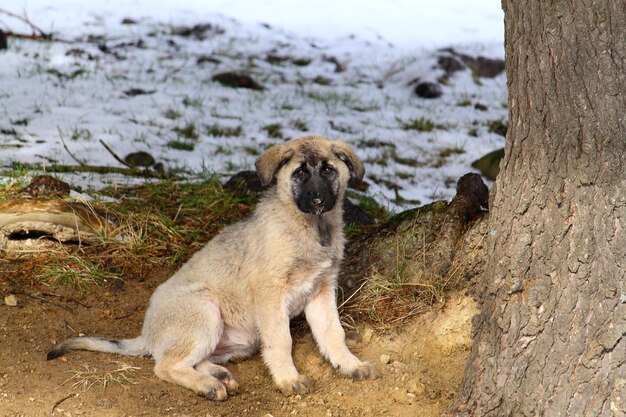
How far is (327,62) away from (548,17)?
8229mm

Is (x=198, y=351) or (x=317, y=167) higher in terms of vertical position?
(x=317, y=167)

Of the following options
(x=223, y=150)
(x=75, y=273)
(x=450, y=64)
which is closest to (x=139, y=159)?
(x=223, y=150)

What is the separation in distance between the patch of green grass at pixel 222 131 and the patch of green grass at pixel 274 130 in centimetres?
31

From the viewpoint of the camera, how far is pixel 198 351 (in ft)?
15.4

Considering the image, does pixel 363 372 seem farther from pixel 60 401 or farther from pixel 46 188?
pixel 46 188

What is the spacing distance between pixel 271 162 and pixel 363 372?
55.3 inches

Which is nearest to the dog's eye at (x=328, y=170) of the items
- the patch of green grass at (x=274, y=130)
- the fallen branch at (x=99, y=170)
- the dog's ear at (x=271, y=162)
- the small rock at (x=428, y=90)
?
the dog's ear at (x=271, y=162)

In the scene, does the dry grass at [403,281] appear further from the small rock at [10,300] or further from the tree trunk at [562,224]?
the small rock at [10,300]

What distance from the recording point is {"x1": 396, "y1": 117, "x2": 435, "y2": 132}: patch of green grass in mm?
9195

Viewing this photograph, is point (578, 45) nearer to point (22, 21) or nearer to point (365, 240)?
point (365, 240)

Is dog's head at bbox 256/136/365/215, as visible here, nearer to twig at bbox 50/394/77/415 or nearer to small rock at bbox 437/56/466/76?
twig at bbox 50/394/77/415

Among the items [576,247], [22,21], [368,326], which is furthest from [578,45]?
[22,21]

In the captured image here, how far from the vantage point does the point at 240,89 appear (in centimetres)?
1012

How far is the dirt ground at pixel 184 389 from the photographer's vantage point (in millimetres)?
4238
